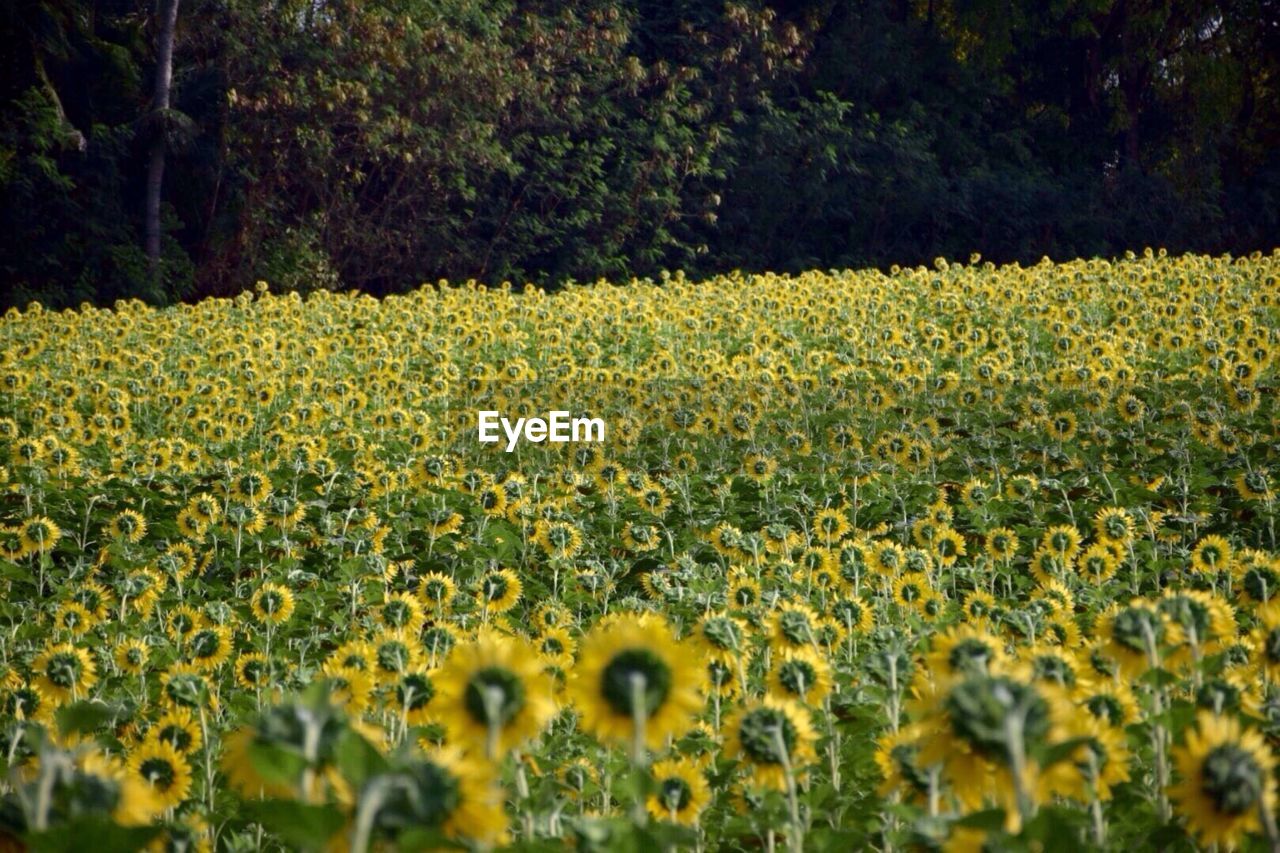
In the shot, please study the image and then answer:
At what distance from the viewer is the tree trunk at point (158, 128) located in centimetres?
1658

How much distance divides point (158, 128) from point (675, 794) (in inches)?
645

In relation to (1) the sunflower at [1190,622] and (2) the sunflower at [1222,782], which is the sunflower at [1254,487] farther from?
(2) the sunflower at [1222,782]

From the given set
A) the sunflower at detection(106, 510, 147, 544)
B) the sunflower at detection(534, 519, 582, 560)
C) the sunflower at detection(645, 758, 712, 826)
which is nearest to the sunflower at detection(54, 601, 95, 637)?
the sunflower at detection(106, 510, 147, 544)

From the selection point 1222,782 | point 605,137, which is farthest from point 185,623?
point 605,137

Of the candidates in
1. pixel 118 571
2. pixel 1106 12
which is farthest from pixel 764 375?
pixel 1106 12

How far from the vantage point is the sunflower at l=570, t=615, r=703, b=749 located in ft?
5.16

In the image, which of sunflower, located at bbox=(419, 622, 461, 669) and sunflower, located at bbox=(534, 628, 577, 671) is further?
sunflower, located at bbox=(534, 628, 577, 671)

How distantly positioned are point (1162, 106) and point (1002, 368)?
15074 mm

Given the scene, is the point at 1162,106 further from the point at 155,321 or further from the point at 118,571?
the point at 118,571

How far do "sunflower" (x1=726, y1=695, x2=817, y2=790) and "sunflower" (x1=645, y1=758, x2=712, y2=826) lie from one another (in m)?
0.20

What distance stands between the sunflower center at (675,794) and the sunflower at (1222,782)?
0.81 meters

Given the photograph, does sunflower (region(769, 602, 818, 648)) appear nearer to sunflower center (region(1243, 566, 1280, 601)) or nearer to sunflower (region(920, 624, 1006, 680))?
sunflower (region(920, 624, 1006, 680))

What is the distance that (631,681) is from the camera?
1.54m

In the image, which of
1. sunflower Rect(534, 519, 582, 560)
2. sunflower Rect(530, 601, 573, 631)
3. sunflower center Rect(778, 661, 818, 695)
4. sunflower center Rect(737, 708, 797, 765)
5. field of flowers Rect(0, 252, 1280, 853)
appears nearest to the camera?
field of flowers Rect(0, 252, 1280, 853)
